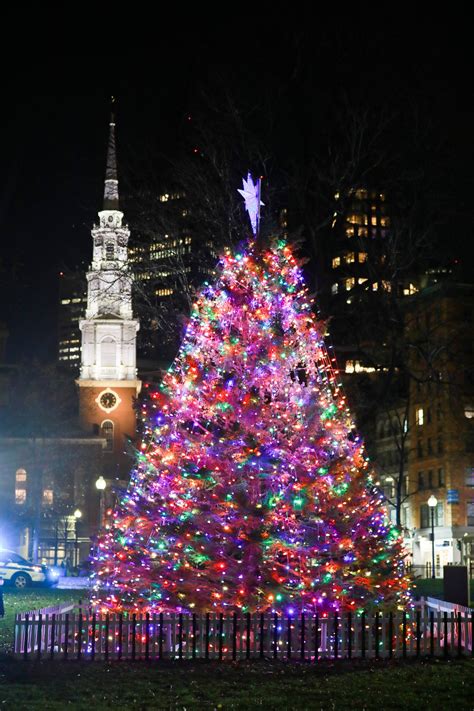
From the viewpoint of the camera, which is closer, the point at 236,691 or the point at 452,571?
the point at 236,691

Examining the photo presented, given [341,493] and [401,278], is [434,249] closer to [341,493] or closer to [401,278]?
[401,278]

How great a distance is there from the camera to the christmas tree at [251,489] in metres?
18.5

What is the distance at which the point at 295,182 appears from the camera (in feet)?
108

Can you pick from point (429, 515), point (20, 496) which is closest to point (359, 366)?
point (429, 515)

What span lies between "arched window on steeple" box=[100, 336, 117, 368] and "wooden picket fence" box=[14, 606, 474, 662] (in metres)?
90.9

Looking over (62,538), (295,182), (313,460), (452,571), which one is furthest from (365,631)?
(62,538)

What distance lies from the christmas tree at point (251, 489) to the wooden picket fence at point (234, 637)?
2.75 feet

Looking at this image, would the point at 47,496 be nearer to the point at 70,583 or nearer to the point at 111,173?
the point at 111,173

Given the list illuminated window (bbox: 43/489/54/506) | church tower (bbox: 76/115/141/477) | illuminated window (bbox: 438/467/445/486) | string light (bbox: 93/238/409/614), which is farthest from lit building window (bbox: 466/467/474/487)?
string light (bbox: 93/238/409/614)

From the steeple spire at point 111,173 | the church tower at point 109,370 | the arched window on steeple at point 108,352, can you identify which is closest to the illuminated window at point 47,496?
the church tower at point 109,370

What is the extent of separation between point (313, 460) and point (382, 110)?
17.6 m

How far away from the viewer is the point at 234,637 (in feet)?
56.7

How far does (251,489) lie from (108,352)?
90555 mm

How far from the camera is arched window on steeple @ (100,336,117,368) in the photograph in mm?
108250
